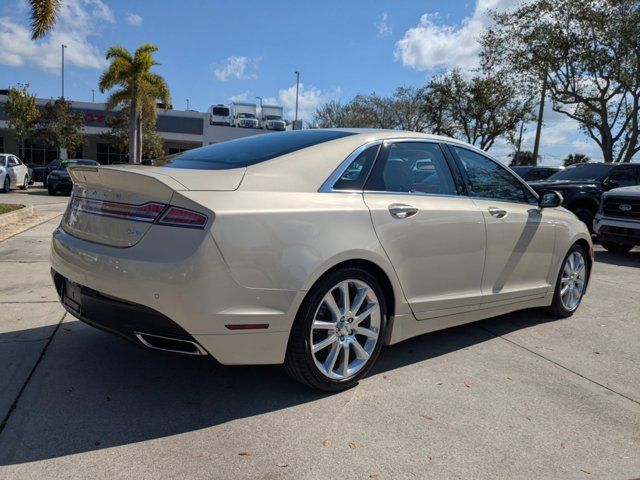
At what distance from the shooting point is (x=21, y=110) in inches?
1328

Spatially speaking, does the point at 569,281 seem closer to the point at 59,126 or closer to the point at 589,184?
the point at 589,184

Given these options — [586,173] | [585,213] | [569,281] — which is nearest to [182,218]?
[569,281]

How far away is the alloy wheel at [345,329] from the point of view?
10.4ft

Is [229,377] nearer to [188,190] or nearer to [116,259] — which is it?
[116,259]

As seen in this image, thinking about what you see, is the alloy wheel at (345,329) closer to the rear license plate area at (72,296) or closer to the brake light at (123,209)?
the brake light at (123,209)

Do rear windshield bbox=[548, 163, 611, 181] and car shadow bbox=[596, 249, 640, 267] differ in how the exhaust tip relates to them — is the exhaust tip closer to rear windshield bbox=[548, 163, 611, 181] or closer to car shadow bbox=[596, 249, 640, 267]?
car shadow bbox=[596, 249, 640, 267]

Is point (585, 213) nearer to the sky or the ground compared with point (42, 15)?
nearer to the ground

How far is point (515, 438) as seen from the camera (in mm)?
2908

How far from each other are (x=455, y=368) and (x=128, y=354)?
2.34 m

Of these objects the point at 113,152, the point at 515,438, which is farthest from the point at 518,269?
the point at 113,152

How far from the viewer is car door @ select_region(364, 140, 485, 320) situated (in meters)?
3.49

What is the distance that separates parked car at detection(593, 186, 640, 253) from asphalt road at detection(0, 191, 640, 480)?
246 inches

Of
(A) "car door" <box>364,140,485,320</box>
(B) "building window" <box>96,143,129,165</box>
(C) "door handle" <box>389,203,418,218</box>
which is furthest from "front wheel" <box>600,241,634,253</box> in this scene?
(B) "building window" <box>96,143,129,165</box>

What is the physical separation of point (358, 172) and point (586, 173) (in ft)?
37.0
